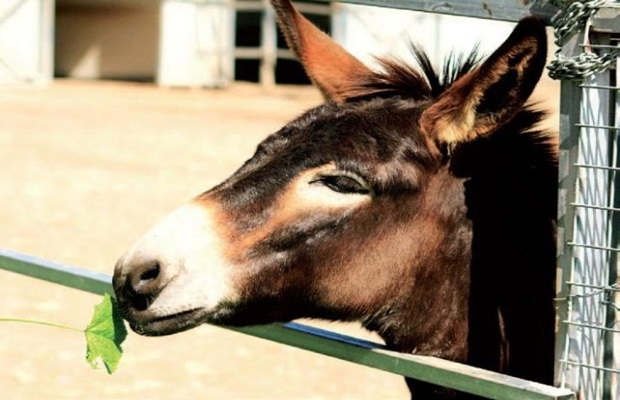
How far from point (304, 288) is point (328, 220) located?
185 millimetres

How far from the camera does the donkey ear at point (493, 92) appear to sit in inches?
109

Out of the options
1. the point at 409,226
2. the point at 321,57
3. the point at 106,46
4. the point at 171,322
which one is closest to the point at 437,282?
the point at 409,226

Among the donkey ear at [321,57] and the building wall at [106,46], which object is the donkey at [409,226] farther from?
the building wall at [106,46]

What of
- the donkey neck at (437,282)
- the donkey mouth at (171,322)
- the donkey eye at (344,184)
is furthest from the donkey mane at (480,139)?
the donkey mouth at (171,322)

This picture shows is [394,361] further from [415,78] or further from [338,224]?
[415,78]

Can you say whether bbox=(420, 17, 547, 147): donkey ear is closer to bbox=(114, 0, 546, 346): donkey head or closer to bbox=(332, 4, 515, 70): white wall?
bbox=(114, 0, 546, 346): donkey head

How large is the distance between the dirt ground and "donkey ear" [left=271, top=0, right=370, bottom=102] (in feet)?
7.38

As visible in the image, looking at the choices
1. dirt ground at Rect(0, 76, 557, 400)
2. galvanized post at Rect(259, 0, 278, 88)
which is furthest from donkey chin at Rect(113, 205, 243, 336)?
galvanized post at Rect(259, 0, 278, 88)

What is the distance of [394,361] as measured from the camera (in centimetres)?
291

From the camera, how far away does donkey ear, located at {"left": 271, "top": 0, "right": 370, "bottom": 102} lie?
138 inches

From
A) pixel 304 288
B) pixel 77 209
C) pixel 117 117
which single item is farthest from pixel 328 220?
pixel 117 117

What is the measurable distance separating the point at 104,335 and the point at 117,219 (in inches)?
303

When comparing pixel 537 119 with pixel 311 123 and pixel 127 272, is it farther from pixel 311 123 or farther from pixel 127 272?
pixel 127 272

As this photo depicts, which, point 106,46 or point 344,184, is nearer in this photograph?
point 344,184
